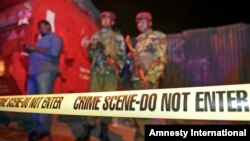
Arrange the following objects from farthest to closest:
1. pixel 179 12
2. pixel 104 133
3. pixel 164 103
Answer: pixel 104 133 < pixel 179 12 < pixel 164 103

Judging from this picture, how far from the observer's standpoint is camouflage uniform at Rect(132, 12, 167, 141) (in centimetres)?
239

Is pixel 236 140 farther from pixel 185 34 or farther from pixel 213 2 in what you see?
pixel 213 2

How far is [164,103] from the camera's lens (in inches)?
63.7

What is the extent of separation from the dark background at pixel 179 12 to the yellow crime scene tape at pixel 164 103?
2.70 feet

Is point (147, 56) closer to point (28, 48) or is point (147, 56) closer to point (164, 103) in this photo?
point (164, 103)

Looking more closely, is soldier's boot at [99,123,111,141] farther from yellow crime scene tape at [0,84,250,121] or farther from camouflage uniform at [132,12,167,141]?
yellow crime scene tape at [0,84,250,121]

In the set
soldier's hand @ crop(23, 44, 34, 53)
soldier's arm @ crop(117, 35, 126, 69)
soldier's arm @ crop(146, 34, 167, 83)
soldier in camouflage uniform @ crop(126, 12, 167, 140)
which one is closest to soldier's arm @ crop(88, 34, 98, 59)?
soldier's arm @ crop(117, 35, 126, 69)

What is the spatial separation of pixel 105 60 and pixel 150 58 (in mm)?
400

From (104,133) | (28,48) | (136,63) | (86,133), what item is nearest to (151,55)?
(136,63)

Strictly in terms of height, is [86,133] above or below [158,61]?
below

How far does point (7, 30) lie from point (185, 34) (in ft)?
6.21

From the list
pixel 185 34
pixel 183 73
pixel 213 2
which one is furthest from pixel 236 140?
pixel 213 2

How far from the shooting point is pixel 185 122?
220 cm

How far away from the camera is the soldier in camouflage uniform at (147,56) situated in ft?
7.86
